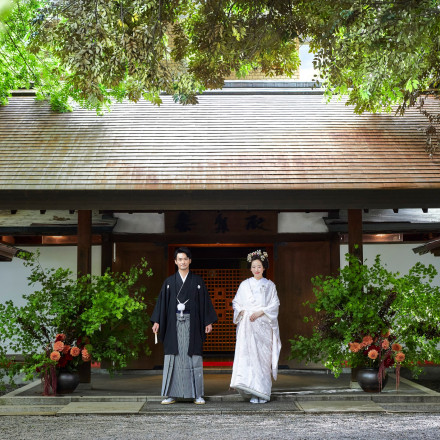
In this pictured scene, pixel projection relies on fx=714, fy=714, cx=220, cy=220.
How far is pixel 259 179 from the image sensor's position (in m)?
10.1

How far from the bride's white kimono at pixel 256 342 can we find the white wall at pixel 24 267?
3.78m

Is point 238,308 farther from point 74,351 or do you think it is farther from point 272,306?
point 74,351

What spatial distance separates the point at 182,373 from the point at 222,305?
4485 mm

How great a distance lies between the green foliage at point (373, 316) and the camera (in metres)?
9.54

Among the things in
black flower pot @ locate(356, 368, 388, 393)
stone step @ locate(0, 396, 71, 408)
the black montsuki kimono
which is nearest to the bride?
the black montsuki kimono

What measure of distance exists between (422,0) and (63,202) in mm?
5548

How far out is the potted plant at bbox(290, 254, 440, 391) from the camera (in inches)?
375

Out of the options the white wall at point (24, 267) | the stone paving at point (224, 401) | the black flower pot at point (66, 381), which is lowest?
the stone paving at point (224, 401)

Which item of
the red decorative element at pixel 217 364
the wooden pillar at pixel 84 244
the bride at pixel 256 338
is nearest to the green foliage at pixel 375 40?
the bride at pixel 256 338

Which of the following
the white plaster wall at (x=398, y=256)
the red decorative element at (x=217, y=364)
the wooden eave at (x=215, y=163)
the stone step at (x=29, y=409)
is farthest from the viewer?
the red decorative element at (x=217, y=364)

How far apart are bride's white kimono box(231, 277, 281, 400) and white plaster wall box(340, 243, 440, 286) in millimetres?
3291

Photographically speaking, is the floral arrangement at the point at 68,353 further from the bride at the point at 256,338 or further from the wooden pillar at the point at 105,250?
the wooden pillar at the point at 105,250

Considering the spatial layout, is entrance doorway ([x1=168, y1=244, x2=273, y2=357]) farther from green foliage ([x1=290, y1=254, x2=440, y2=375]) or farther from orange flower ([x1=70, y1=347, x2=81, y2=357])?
orange flower ([x1=70, y1=347, x2=81, y2=357])

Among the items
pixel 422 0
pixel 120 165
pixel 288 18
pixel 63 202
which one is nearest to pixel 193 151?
pixel 120 165
